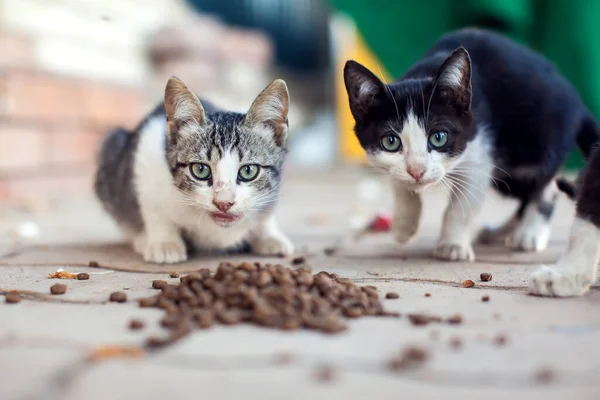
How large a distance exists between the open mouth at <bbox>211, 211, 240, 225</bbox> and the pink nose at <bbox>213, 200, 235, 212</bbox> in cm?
4

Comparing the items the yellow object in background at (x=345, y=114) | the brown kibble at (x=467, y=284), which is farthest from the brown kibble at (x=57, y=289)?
the yellow object in background at (x=345, y=114)

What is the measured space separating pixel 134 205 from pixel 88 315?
36.4 inches

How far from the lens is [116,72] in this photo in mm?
5004

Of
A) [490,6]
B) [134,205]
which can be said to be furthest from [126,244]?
[490,6]

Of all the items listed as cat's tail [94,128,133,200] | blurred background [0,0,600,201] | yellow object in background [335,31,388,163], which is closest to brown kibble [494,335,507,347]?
cat's tail [94,128,133,200]

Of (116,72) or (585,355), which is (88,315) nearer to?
(585,355)

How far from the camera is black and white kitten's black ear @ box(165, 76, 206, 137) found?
6.30 feet

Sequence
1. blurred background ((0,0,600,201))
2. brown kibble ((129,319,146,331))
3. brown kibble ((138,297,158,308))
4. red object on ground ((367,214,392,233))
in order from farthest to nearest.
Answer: blurred background ((0,0,600,201))
red object on ground ((367,214,392,233))
brown kibble ((138,297,158,308))
brown kibble ((129,319,146,331))

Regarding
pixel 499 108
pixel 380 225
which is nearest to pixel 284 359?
pixel 499 108

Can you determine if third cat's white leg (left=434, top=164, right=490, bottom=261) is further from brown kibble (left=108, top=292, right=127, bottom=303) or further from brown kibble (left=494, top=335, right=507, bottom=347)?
brown kibble (left=108, top=292, right=127, bottom=303)

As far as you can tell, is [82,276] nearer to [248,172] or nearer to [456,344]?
[248,172]

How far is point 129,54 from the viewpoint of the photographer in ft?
17.3

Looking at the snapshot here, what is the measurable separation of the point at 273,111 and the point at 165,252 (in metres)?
0.61

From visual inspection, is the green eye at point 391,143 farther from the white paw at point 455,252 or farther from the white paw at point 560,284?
the white paw at point 560,284
